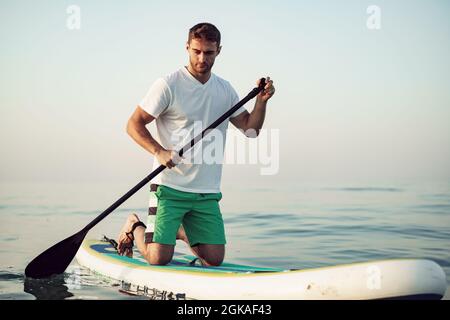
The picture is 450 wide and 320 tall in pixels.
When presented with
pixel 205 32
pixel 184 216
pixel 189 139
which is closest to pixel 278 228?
pixel 184 216

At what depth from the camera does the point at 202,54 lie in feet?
16.6

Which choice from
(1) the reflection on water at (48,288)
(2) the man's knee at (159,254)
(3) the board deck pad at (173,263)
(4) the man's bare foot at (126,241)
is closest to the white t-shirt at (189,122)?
(2) the man's knee at (159,254)

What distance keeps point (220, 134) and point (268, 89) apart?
549 mm

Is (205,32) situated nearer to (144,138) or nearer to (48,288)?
(144,138)

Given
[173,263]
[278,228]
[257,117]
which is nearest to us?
[257,117]

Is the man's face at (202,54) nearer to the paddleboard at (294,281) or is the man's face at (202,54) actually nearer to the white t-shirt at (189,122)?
the white t-shirt at (189,122)

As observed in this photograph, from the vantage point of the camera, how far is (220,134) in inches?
207

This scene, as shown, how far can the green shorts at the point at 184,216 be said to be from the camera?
17.1 ft

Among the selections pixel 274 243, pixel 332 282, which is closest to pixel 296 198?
pixel 274 243

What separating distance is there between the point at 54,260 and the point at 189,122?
1.78 metres

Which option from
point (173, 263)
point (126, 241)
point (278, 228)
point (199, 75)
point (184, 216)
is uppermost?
point (199, 75)

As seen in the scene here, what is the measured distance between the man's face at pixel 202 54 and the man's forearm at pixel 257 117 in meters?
0.48
